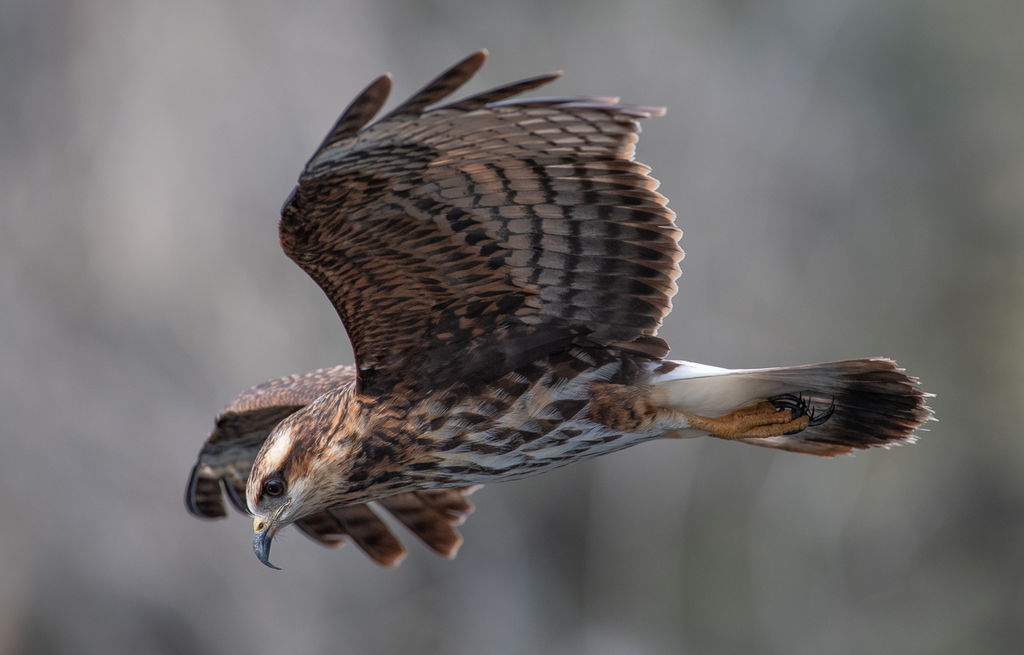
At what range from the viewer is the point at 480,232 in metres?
3.16

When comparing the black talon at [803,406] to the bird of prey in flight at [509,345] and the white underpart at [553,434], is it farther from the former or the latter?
the white underpart at [553,434]

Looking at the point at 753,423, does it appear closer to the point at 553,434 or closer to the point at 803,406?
the point at 803,406

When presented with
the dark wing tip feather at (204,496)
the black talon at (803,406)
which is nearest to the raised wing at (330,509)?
the dark wing tip feather at (204,496)

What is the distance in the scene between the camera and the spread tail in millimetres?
3436

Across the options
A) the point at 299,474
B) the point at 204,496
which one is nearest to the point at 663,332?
the point at 204,496

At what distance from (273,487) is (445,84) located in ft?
4.99

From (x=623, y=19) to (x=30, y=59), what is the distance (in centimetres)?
498

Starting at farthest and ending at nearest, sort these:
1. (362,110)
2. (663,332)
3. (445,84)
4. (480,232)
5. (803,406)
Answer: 1. (663,332)
2. (803,406)
3. (480,232)
4. (362,110)
5. (445,84)

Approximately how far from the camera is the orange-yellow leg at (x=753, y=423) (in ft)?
11.5

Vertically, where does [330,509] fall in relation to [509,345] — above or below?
below

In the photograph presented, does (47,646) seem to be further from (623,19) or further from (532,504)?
(623,19)

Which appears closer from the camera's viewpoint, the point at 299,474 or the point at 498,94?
the point at 498,94

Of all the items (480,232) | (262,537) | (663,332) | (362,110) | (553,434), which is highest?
(362,110)

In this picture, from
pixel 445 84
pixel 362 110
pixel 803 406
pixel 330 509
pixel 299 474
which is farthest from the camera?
pixel 330 509
